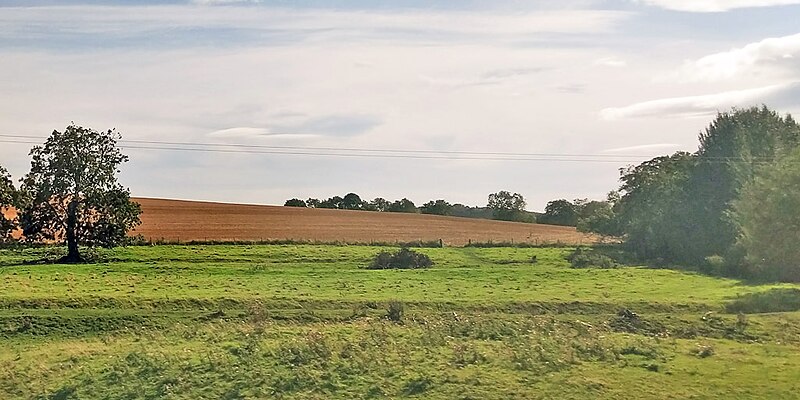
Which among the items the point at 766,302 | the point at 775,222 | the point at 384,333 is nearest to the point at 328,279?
the point at 384,333

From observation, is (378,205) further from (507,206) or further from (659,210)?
(659,210)

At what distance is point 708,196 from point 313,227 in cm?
3920

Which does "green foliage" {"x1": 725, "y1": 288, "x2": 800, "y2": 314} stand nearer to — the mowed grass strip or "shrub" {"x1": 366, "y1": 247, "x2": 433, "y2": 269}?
the mowed grass strip

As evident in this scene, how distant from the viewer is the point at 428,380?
26.1 meters

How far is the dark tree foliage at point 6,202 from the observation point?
62.1m

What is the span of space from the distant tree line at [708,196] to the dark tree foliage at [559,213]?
4538 centimetres

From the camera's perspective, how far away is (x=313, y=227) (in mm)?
90562

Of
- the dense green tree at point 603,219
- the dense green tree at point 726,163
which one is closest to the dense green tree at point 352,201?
the dense green tree at point 603,219

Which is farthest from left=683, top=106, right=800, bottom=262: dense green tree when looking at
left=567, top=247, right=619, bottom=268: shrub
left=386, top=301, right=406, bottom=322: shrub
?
left=386, top=301, right=406, bottom=322: shrub

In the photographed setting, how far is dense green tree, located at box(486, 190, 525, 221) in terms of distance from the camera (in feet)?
434

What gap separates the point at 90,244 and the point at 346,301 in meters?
29.3

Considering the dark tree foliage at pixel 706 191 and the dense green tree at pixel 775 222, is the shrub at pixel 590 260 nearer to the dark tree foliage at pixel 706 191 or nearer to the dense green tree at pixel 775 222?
the dark tree foliage at pixel 706 191

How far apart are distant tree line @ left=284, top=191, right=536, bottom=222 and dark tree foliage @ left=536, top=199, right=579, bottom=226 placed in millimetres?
2022

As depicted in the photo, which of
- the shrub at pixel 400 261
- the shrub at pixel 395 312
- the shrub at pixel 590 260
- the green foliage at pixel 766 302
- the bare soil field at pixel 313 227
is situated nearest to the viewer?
the shrub at pixel 395 312
